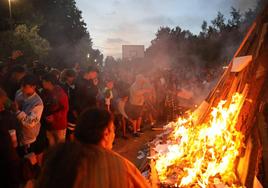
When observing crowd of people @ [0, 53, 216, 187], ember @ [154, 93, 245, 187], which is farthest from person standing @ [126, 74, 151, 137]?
ember @ [154, 93, 245, 187]

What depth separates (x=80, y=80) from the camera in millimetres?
7840

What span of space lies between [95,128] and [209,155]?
136 inches

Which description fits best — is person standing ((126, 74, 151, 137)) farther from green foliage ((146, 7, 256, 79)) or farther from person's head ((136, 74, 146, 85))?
green foliage ((146, 7, 256, 79))

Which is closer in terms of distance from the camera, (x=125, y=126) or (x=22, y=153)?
(x=22, y=153)

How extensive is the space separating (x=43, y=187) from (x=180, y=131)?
4.94 meters

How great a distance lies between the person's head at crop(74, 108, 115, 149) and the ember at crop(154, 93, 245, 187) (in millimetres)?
2740

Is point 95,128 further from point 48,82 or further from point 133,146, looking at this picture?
point 133,146

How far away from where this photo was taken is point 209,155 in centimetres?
570

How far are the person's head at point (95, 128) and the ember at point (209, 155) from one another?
2.74 metres

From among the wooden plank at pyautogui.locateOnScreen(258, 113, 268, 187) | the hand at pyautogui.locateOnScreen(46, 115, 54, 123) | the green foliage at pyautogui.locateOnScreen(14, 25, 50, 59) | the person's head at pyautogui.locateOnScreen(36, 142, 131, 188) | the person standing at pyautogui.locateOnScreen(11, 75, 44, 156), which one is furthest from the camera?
the green foliage at pyautogui.locateOnScreen(14, 25, 50, 59)

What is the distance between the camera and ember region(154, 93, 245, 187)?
17.0ft

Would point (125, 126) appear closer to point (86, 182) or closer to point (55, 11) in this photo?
point (86, 182)

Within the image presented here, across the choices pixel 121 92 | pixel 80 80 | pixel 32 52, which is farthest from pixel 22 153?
pixel 32 52

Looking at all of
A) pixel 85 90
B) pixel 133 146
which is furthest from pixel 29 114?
pixel 133 146
